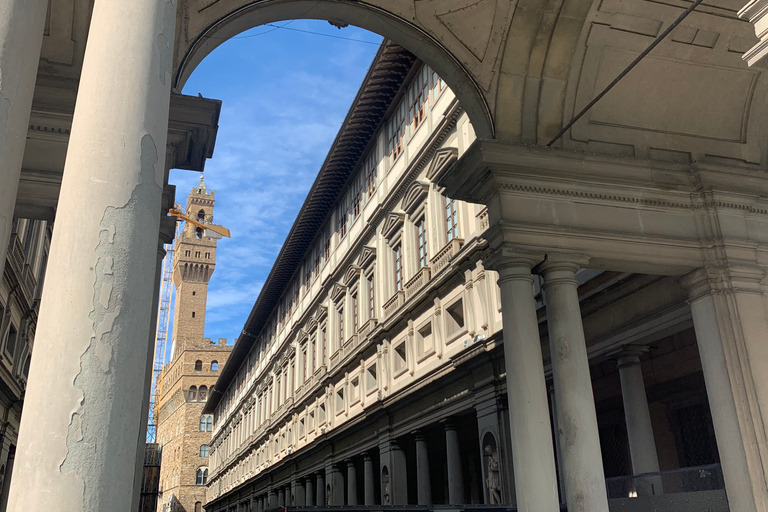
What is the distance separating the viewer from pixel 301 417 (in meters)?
37.8

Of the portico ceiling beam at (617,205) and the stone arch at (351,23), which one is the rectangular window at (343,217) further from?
the stone arch at (351,23)

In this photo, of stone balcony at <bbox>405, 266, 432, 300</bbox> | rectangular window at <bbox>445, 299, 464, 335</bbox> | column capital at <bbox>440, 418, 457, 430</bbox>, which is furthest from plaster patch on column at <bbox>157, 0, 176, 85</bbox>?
stone balcony at <bbox>405, 266, 432, 300</bbox>

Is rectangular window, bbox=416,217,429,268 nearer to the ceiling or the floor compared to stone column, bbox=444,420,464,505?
nearer to the ceiling

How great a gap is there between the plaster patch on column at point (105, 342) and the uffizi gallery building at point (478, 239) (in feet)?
0.04

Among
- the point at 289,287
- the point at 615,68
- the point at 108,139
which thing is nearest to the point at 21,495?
the point at 108,139

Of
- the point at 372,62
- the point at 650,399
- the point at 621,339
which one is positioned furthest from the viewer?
the point at 372,62

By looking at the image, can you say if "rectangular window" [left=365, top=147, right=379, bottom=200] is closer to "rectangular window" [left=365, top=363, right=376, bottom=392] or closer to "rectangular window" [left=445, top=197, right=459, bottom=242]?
"rectangular window" [left=365, top=363, right=376, bottom=392]

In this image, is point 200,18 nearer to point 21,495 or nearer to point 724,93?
point 21,495

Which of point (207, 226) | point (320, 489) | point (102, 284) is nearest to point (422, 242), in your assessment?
point (320, 489)

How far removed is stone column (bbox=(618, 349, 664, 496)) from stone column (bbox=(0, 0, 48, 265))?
42.8 ft

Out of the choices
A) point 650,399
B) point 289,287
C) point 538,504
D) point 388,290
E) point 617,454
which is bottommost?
point 538,504

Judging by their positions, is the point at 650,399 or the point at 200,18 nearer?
the point at 200,18

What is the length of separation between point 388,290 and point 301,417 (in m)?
14.1

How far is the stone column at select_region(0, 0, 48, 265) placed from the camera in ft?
14.5
